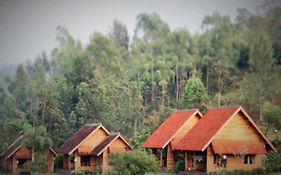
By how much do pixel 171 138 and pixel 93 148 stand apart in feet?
15.8

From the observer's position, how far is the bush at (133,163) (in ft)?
65.8

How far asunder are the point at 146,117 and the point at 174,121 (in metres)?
11.3

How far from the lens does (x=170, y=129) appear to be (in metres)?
24.6

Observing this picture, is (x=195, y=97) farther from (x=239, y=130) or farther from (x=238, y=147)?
(x=238, y=147)

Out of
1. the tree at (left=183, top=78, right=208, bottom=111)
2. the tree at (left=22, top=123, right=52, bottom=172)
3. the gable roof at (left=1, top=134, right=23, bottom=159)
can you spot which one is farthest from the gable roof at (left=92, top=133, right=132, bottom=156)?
the tree at (left=183, top=78, right=208, bottom=111)

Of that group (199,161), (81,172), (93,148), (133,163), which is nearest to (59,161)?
(93,148)

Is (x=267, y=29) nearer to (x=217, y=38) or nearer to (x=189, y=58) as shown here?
(x=217, y=38)

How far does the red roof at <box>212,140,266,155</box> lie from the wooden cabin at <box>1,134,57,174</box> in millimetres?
10404

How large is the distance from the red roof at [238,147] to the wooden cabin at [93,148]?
6.31m

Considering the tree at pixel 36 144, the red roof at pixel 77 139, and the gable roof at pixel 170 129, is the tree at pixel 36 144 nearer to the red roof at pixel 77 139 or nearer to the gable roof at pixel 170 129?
the red roof at pixel 77 139

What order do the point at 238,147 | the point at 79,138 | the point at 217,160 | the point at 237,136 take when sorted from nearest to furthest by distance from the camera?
the point at 217,160
the point at 238,147
the point at 237,136
the point at 79,138

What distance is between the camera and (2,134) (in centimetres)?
2839

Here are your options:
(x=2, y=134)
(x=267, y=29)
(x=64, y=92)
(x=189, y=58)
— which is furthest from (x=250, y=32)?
(x=2, y=134)

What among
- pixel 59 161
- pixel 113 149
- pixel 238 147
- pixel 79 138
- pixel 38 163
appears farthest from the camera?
pixel 59 161
